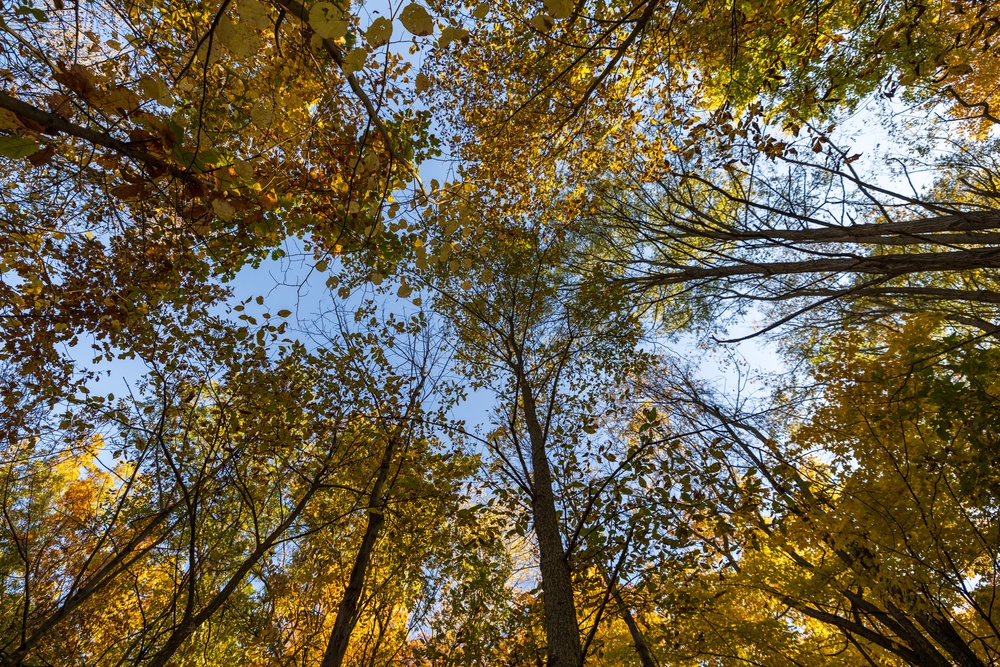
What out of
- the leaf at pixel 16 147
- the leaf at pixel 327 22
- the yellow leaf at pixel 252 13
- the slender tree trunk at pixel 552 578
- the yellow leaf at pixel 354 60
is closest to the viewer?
the leaf at pixel 16 147

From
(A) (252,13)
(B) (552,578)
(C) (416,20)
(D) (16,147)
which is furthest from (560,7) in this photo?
(B) (552,578)

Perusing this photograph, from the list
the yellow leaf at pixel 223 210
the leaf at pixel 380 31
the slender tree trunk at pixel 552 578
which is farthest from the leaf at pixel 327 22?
the slender tree trunk at pixel 552 578

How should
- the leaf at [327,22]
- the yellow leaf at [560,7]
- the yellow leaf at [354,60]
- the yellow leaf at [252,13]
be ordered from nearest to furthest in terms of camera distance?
the leaf at [327,22] < the yellow leaf at [252,13] < the yellow leaf at [354,60] < the yellow leaf at [560,7]

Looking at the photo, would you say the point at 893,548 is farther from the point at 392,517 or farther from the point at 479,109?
the point at 479,109

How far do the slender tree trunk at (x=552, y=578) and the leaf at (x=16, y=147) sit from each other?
4.78 meters

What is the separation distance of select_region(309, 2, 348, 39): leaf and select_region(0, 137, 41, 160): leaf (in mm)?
1166

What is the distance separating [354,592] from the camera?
5.41 meters

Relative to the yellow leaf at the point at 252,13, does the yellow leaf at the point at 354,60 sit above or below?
above

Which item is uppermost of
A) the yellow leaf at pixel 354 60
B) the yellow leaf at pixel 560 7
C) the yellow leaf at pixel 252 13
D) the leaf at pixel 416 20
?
the yellow leaf at pixel 560 7

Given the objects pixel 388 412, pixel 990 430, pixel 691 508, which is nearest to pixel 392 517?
pixel 388 412

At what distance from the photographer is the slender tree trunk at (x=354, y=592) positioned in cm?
504

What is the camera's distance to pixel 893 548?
16.6ft

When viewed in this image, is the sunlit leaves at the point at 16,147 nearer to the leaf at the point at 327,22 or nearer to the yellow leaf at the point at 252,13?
the yellow leaf at the point at 252,13

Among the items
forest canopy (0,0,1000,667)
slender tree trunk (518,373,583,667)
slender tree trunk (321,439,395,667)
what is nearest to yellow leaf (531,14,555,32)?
forest canopy (0,0,1000,667)
